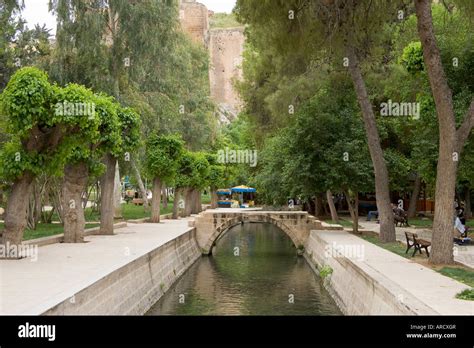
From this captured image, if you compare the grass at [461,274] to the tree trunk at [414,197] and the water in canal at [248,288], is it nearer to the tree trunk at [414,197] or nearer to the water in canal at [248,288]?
the water in canal at [248,288]

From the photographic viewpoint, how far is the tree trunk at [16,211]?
14266mm

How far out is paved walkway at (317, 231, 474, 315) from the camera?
8641 millimetres

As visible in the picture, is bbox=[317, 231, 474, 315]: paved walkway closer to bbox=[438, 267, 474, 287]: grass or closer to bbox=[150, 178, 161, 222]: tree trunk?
bbox=[438, 267, 474, 287]: grass

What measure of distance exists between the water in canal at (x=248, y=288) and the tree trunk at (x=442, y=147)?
3102 mm

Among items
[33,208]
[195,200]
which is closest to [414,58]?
[33,208]

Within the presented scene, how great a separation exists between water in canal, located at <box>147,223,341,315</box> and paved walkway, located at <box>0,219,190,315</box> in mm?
1765

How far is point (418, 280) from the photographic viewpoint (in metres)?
11.1

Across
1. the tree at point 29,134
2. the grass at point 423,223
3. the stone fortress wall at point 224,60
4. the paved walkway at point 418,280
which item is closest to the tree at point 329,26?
the paved walkway at point 418,280

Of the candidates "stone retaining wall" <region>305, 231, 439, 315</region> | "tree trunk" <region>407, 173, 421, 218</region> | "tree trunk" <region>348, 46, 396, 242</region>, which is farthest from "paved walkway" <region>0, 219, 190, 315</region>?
"tree trunk" <region>407, 173, 421, 218</region>

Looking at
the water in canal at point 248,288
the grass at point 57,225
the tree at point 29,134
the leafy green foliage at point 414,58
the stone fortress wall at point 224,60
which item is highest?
the stone fortress wall at point 224,60

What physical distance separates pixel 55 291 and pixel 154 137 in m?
20.9

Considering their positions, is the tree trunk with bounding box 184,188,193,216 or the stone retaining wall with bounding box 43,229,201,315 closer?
the stone retaining wall with bounding box 43,229,201,315
